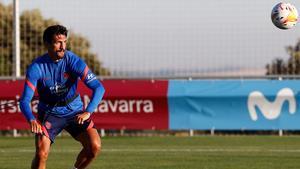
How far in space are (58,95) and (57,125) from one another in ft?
1.23

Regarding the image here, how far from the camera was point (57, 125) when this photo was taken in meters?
12.0

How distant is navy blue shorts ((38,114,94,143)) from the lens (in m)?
11.9

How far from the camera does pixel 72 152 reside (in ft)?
61.5

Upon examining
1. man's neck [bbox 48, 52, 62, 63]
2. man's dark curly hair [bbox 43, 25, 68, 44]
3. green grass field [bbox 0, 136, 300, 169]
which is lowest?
green grass field [bbox 0, 136, 300, 169]

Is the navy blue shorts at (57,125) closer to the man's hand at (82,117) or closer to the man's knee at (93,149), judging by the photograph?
the man's knee at (93,149)

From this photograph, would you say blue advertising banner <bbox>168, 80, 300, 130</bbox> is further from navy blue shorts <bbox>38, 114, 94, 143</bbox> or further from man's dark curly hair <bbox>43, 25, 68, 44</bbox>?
man's dark curly hair <bbox>43, 25, 68, 44</bbox>

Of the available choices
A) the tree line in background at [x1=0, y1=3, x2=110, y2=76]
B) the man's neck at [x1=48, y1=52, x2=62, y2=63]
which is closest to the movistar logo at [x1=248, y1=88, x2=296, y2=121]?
the tree line in background at [x1=0, y1=3, x2=110, y2=76]

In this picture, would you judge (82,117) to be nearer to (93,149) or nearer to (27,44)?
(93,149)

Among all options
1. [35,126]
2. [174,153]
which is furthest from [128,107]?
[35,126]

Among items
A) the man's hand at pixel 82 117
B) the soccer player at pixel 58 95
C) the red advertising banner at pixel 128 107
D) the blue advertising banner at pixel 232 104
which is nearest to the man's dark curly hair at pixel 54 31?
the soccer player at pixel 58 95

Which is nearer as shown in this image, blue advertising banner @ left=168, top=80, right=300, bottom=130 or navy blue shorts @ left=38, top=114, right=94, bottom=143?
navy blue shorts @ left=38, top=114, right=94, bottom=143

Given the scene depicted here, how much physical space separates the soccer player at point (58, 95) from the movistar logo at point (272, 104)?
12.2m

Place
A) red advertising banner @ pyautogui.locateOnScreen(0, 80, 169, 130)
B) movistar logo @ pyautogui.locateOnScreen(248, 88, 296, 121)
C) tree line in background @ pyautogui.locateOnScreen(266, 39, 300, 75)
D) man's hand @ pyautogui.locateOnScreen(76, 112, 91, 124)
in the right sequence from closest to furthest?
man's hand @ pyautogui.locateOnScreen(76, 112, 91, 124), movistar logo @ pyautogui.locateOnScreen(248, 88, 296, 121), red advertising banner @ pyautogui.locateOnScreen(0, 80, 169, 130), tree line in background @ pyautogui.locateOnScreen(266, 39, 300, 75)

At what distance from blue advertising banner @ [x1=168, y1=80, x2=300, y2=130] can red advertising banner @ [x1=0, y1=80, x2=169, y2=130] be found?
0.28 metres
